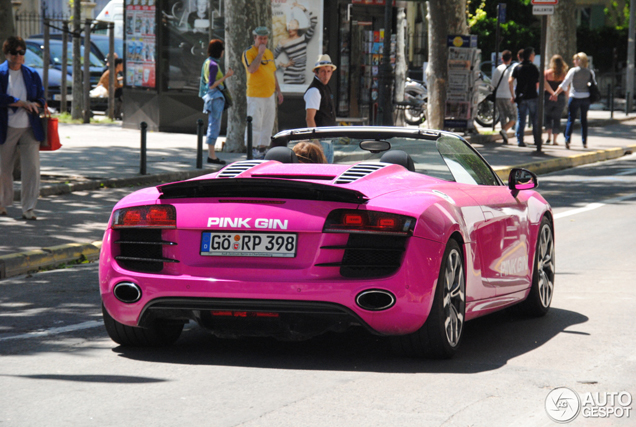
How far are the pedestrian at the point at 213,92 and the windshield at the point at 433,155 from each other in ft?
35.0

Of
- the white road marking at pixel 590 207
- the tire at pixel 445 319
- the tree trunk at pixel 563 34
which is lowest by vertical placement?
the white road marking at pixel 590 207

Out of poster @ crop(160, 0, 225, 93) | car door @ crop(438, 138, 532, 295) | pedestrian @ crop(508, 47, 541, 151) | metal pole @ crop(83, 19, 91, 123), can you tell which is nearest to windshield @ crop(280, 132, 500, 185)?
car door @ crop(438, 138, 532, 295)

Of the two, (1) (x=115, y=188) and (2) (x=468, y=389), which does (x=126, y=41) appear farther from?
(2) (x=468, y=389)

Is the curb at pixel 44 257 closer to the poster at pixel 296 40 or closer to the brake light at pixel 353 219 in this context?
the brake light at pixel 353 219

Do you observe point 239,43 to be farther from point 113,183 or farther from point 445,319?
point 445,319

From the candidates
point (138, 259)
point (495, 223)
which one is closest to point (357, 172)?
point (495, 223)

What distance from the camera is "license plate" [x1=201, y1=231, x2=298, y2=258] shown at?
5.46 metres

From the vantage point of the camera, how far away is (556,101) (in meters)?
23.5

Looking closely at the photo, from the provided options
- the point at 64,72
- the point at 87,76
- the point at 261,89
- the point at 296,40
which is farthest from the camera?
the point at 64,72

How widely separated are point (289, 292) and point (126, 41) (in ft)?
68.0

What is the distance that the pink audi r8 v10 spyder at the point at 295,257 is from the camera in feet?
17.8

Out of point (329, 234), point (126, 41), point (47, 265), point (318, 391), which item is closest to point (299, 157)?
point (329, 234)

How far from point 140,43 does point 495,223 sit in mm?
19355

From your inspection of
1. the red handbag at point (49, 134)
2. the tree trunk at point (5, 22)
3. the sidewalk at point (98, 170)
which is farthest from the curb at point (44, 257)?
the tree trunk at point (5, 22)
